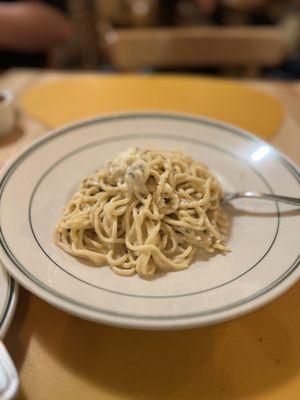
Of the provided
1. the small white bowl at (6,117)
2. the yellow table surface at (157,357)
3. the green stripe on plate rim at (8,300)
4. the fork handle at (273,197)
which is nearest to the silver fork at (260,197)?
the fork handle at (273,197)

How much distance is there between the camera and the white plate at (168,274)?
0.63 meters

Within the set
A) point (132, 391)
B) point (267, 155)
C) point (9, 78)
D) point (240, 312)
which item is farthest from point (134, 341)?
point (9, 78)

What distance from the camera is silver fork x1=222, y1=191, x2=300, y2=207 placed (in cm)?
85

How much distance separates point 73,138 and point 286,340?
733 mm

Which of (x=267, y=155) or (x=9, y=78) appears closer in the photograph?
(x=267, y=155)

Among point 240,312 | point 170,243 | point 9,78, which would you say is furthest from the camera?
point 9,78

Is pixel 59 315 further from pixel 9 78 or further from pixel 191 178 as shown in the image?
pixel 9 78

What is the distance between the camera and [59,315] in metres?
0.73

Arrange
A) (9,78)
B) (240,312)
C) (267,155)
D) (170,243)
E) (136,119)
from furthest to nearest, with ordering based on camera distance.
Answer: (9,78), (136,119), (267,155), (170,243), (240,312)

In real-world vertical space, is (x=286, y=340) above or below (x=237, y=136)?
below

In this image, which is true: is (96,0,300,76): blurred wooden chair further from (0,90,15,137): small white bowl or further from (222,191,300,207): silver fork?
(222,191,300,207): silver fork

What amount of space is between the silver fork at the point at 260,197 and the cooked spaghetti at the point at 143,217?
24 mm

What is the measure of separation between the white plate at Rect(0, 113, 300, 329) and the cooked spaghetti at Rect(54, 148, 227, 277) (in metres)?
0.04

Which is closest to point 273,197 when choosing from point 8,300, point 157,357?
point 157,357
